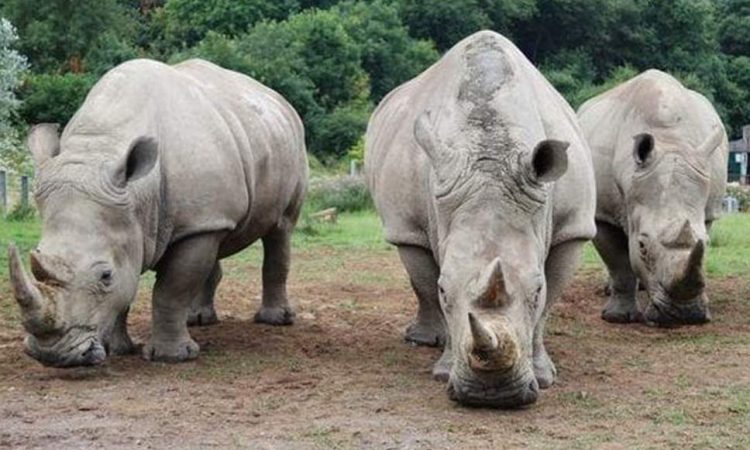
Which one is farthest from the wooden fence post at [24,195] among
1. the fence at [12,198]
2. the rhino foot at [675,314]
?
the rhino foot at [675,314]

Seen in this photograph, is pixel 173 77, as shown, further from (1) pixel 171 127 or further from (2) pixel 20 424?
(2) pixel 20 424

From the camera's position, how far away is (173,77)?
8961 mm

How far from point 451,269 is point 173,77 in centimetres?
293

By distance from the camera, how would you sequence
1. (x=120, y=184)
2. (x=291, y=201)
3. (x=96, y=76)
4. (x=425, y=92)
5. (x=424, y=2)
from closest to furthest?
1. (x=120, y=184)
2. (x=425, y=92)
3. (x=291, y=201)
4. (x=96, y=76)
5. (x=424, y=2)

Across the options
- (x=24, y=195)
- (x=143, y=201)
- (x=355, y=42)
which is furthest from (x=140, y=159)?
(x=355, y=42)

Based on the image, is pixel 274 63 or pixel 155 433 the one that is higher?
pixel 155 433

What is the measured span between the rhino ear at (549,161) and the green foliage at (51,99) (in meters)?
30.9

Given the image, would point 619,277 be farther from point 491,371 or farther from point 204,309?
point 491,371

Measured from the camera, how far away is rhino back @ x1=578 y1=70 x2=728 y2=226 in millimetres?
10203

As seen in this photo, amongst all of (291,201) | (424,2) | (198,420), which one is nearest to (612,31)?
(424,2)

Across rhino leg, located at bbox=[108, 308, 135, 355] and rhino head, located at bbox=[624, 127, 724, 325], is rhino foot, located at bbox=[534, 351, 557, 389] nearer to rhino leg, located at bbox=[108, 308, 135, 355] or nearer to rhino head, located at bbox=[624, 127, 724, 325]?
rhino head, located at bbox=[624, 127, 724, 325]

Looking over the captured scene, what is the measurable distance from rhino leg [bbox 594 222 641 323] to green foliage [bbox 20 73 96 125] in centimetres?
2782

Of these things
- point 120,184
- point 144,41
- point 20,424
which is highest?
point 120,184

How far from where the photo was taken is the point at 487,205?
22.8ft
